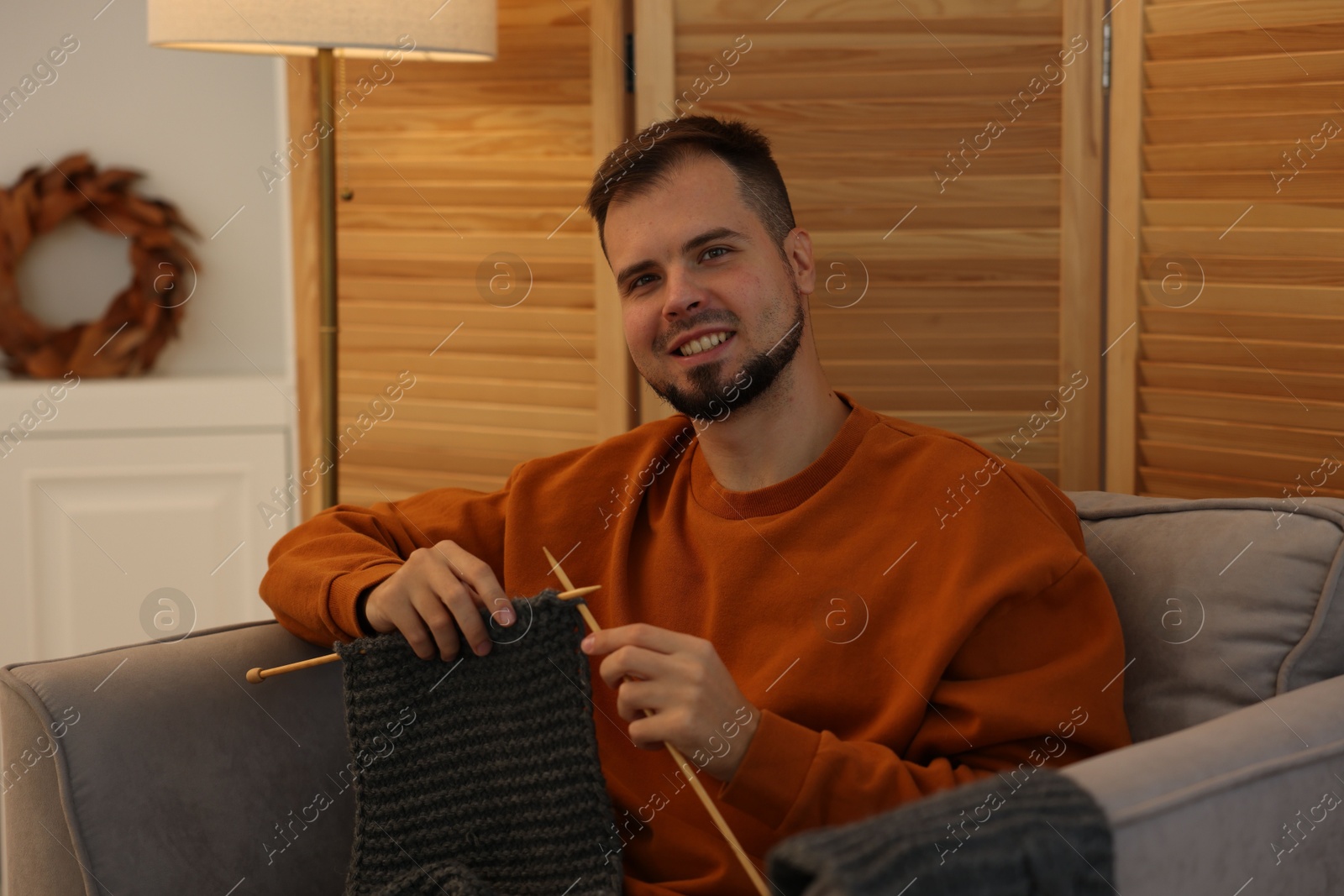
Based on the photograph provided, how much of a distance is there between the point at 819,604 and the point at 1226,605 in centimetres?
40

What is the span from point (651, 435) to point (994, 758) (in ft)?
1.94

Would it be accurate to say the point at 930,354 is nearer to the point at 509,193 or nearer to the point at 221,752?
the point at 509,193

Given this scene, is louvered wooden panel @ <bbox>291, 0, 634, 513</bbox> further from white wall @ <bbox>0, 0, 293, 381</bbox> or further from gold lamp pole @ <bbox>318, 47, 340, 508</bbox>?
white wall @ <bbox>0, 0, 293, 381</bbox>

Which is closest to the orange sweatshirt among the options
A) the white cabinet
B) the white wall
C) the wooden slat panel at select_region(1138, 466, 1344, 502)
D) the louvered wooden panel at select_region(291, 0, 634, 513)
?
the wooden slat panel at select_region(1138, 466, 1344, 502)

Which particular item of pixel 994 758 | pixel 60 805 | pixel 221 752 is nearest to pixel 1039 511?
pixel 994 758

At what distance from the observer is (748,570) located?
1.26 meters

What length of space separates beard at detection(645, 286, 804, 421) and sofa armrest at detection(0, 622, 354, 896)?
540 mm

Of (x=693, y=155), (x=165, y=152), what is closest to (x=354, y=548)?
(x=693, y=155)

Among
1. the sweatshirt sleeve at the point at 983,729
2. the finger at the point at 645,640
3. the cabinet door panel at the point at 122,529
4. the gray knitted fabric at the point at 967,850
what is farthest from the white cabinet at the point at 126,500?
the gray knitted fabric at the point at 967,850

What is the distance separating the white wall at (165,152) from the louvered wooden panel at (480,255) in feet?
1.84

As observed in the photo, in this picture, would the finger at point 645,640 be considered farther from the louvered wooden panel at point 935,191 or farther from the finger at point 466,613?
the louvered wooden panel at point 935,191

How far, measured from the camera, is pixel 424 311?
84.2 inches

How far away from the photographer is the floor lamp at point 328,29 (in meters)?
1.74

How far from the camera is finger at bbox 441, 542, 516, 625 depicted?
115 centimetres
